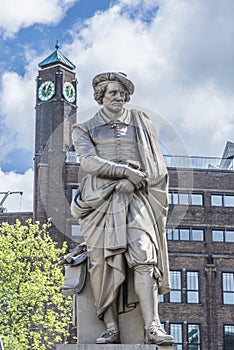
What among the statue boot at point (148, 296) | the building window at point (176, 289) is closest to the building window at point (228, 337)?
the building window at point (176, 289)

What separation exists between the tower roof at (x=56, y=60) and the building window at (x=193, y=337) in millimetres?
28811

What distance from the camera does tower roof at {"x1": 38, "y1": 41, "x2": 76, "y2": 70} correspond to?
78438mm

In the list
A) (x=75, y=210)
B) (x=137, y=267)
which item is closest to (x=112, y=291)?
(x=137, y=267)

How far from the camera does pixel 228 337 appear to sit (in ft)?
206

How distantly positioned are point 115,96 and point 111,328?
2553 millimetres

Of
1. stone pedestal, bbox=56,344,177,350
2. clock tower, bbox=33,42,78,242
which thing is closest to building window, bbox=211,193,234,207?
clock tower, bbox=33,42,78,242

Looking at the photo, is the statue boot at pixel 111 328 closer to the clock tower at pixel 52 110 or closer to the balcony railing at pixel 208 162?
the balcony railing at pixel 208 162

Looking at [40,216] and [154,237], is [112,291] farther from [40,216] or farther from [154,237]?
[40,216]

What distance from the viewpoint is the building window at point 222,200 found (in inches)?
2616

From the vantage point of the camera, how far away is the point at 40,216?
65750mm

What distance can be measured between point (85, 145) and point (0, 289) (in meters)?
31.0

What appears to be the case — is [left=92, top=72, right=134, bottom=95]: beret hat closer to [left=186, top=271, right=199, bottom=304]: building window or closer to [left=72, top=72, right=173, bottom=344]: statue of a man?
[left=72, top=72, right=173, bottom=344]: statue of a man

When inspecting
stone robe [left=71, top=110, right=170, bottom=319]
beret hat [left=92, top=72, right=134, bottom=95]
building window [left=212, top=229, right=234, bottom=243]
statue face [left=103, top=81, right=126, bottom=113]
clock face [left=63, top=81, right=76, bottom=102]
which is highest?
clock face [left=63, top=81, right=76, bottom=102]

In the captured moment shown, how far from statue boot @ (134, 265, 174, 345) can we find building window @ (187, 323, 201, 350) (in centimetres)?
5348
